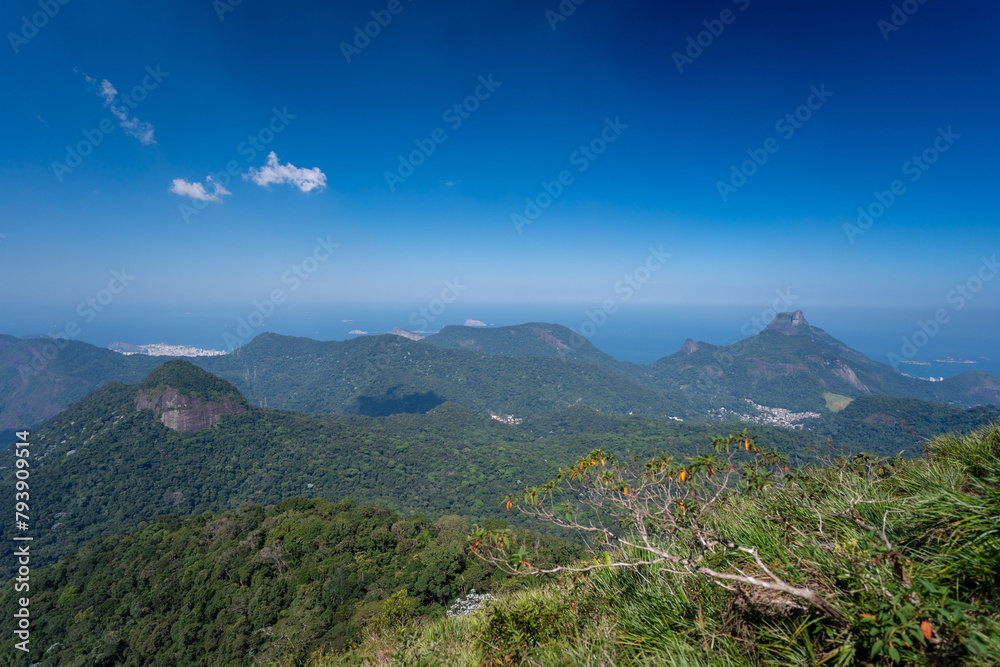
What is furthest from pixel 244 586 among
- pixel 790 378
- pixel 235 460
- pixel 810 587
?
pixel 790 378

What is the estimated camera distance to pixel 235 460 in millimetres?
55906

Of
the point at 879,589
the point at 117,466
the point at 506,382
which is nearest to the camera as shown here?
the point at 879,589

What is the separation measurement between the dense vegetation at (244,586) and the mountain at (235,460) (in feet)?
81.4

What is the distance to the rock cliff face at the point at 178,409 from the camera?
192 feet

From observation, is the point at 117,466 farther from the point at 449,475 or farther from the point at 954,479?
the point at 954,479

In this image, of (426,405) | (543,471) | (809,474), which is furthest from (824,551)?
(426,405)

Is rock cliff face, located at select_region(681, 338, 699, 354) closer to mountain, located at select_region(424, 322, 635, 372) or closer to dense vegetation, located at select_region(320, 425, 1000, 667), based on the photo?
mountain, located at select_region(424, 322, 635, 372)

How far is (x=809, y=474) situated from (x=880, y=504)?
0.87 m

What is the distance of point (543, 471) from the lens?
5675cm

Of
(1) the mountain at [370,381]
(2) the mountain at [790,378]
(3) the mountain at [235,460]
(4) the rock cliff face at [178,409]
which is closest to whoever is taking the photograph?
(3) the mountain at [235,460]

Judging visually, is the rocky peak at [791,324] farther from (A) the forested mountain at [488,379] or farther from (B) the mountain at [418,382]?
(B) the mountain at [418,382]

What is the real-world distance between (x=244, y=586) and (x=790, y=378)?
153 meters

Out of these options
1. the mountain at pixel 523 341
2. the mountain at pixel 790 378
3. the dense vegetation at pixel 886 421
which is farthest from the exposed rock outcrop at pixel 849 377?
the mountain at pixel 523 341

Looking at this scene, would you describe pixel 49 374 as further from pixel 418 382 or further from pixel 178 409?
pixel 418 382
